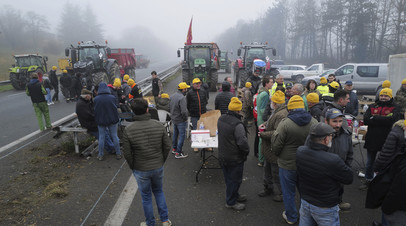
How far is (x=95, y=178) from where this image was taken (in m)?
5.16

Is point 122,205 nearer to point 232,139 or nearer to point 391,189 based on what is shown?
point 232,139

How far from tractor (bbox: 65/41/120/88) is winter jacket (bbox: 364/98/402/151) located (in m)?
12.8

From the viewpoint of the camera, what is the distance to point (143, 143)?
3305 millimetres

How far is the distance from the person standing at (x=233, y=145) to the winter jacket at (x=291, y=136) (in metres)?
0.50

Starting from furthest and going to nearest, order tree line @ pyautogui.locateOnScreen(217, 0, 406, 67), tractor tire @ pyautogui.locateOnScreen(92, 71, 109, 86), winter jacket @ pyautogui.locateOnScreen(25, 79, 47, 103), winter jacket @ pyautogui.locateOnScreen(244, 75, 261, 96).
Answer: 1. tree line @ pyautogui.locateOnScreen(217, 0, 406, 67)
2. tractor tire @ pyautogui.locateOnScreen(92, 71, 109, 86)
3. winter jacket @ pyautogui.locateOnScreen(244, 75, 261, 96)
4. winter jacket @ pyautogui.locateOnScreen(25, 79, 47, 103)

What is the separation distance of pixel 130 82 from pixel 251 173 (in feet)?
16.7

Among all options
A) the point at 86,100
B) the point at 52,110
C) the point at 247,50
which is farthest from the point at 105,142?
the point at 247,50

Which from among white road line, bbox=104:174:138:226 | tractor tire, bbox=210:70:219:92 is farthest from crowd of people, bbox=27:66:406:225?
tractor tire, bbox=210:70:219:92

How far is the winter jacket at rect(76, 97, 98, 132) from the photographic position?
5.92 meters

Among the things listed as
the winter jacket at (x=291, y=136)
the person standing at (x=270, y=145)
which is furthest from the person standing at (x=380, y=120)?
the winter jacket at (x=291, y=136)

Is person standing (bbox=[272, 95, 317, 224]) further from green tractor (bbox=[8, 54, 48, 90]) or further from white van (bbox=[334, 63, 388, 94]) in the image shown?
green tractor (bbox=[8, 54, 48, 90])

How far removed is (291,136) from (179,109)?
3126 millimetres

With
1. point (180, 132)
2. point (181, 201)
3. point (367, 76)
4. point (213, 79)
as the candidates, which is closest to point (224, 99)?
point (180, 132)

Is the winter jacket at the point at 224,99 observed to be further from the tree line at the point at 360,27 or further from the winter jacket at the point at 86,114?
the tree line at the point at 360,27
